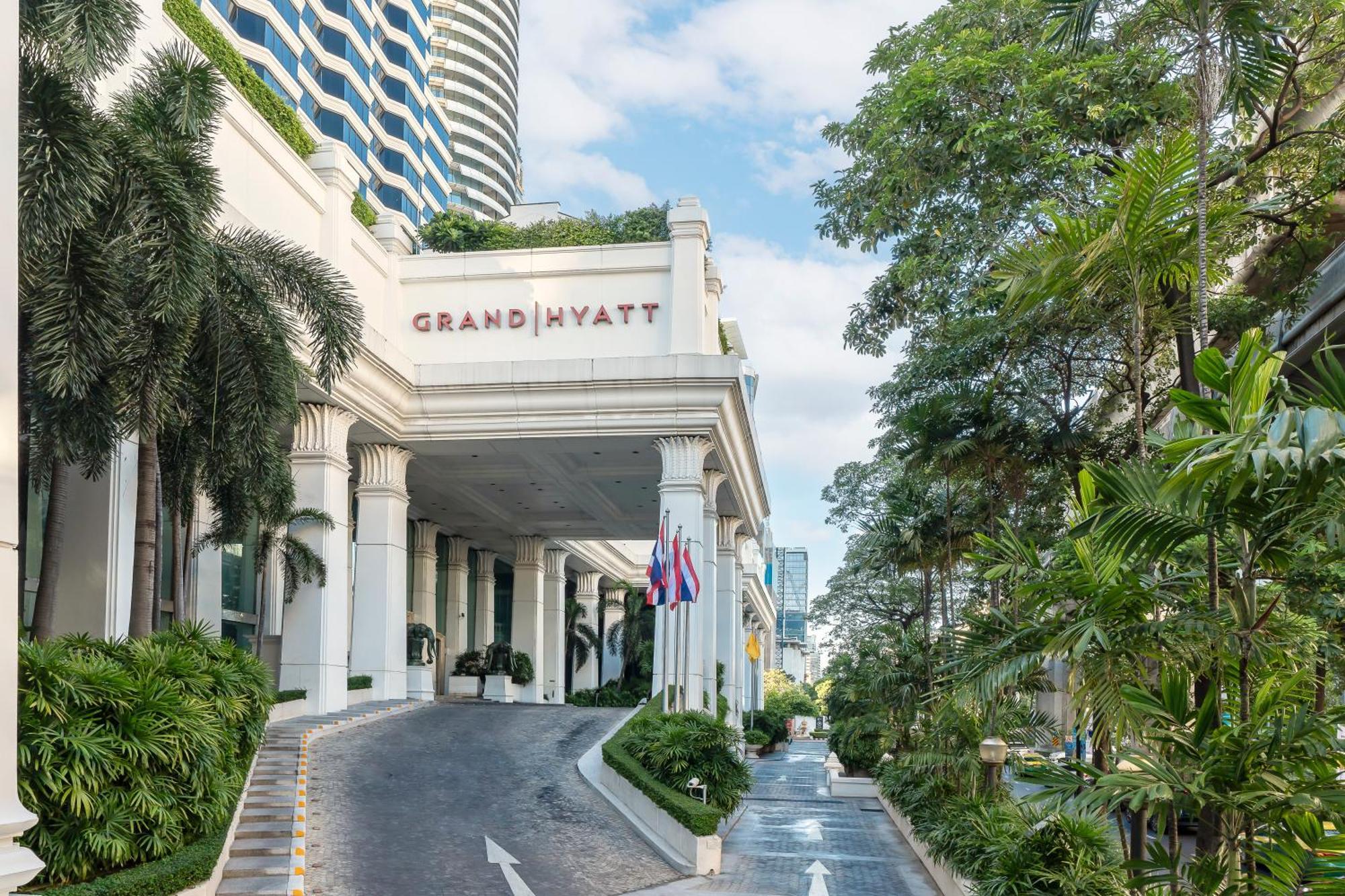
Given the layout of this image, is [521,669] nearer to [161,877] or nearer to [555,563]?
[555,563]

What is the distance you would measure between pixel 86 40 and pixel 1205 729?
38.0ft

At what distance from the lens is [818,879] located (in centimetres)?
1812

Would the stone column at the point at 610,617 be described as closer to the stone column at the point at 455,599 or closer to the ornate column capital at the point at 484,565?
the ornate column capital at the point at 484,565

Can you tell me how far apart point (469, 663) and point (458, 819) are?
2701cm

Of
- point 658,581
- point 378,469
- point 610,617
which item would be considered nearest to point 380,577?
point 378,469

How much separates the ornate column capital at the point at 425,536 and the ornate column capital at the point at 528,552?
202 inches

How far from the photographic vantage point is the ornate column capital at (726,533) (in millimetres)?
41531

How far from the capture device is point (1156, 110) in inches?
576

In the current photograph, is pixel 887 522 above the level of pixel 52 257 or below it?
below

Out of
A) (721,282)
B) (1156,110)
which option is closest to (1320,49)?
(1156,110)

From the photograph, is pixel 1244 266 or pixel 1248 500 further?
pixel 1244 266

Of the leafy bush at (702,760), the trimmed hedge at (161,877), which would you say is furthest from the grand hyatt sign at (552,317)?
the trimmed hedge at (161,877)

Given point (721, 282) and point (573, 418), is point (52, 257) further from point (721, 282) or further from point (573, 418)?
point (721, 282)

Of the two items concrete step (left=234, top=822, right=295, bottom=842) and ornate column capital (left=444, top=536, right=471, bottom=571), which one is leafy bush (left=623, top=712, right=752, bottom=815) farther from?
ornate column capital (left=444, top=536, right=471, bottom=571)
